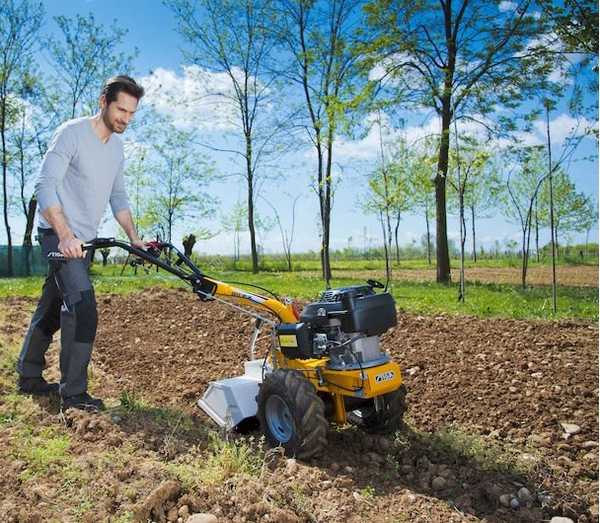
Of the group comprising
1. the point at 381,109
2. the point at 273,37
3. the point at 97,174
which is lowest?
the point at 97,174

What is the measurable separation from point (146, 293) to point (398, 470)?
8.07 metres

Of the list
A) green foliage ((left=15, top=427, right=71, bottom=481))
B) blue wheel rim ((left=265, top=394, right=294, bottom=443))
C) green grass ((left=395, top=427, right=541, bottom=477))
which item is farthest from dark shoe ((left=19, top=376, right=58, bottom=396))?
green grass ((left=395, top=427, right=541, bottom=477))

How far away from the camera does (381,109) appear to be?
1755 cm

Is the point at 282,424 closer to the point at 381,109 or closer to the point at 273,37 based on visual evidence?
the point at 381,109

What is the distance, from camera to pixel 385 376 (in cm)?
350

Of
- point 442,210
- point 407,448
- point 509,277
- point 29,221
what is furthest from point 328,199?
point 407,448

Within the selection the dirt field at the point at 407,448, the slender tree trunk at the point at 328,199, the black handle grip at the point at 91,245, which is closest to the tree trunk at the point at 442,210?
the slender tree trunk at the point at 328,199

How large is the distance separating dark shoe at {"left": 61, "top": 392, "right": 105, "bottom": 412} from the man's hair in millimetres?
2173

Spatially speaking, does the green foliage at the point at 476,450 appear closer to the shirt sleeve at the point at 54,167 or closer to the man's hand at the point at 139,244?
the man's hand at the point at 139,244

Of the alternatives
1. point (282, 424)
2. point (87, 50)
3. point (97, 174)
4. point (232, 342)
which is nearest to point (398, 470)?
point (282, 424)

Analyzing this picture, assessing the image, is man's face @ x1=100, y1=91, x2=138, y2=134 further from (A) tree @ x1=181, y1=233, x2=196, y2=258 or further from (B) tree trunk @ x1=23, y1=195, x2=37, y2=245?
(A) tree @ x1=181, y1=233, x2=196, y2=258

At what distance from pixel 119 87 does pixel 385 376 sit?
105 inches

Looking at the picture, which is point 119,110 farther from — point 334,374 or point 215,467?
point 215,467

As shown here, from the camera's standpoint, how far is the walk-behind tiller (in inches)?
136
